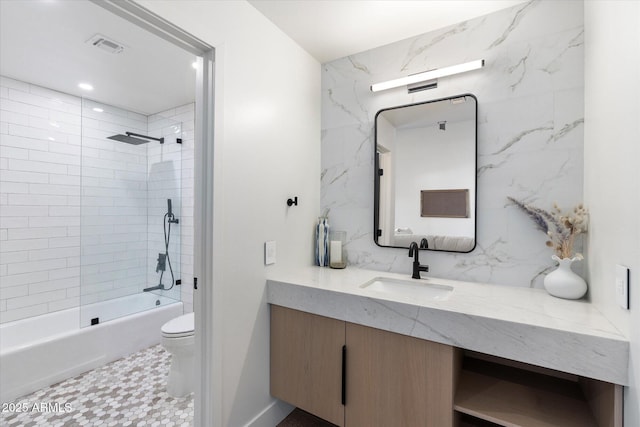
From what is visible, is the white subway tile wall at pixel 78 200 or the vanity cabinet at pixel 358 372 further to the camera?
the white subway tile wall at pixel 78 200

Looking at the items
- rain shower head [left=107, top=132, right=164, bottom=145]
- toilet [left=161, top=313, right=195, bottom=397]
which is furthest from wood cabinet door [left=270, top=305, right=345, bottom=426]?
rain shower head [left=107, top=132, right=164, bottom=145]

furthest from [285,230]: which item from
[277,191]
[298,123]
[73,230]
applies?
[73,230]

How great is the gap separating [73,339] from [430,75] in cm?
315

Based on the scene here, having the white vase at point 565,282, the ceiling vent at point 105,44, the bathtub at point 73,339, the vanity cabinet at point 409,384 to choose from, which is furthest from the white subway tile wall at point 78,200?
the white vase at point 565,282

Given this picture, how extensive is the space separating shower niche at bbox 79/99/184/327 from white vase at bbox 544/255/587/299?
10.3 ft

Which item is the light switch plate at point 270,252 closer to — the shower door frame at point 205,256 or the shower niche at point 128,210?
the shower door frame at point 205,256

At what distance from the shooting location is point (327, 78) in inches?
85.3

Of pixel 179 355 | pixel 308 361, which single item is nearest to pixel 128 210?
pixel 179 355

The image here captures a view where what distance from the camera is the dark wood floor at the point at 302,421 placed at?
67.1 inches

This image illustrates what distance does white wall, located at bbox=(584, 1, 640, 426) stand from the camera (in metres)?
0.85

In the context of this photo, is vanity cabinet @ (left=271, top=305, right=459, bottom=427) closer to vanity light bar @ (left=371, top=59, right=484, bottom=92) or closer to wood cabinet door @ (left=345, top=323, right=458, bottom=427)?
wood cabinet door @ (left=345, top=323, right=458, bottom=427)

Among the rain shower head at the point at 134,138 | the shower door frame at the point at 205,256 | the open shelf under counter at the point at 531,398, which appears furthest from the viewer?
the rain shower head at the point at 134,138

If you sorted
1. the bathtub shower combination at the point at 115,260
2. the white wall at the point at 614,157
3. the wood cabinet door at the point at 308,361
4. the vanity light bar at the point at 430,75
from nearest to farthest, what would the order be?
the white wall at the point at 614,157, the wood cabinet door at the point at 308,361, the vanity light bar at the point at 430,75, the bathtub shower combination at the point at 115,260

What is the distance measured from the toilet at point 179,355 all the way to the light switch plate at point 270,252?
2.73 feet
